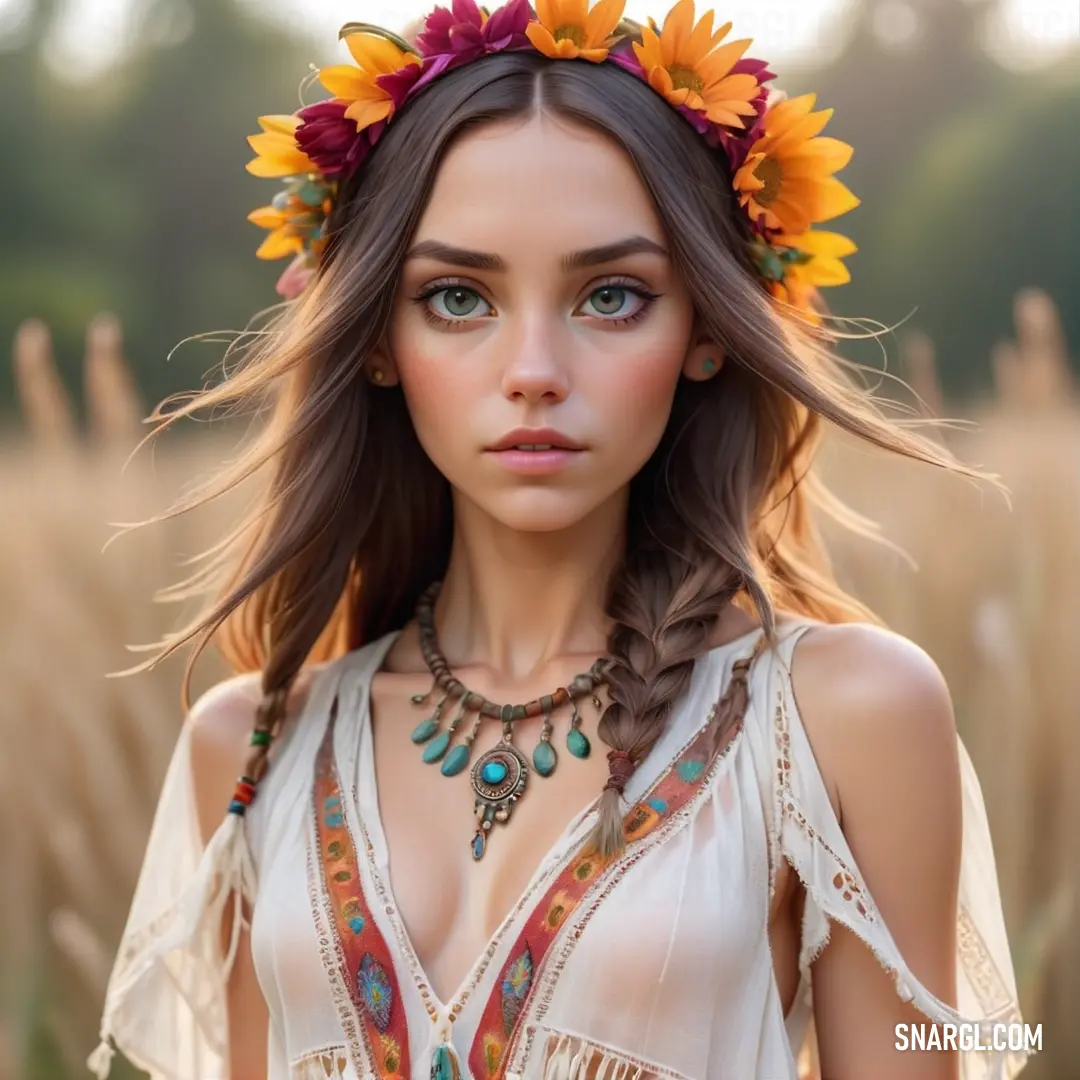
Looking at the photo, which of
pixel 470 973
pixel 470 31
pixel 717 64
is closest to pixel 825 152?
pixel 717 64

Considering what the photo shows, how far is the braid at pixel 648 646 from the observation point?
1582 mm

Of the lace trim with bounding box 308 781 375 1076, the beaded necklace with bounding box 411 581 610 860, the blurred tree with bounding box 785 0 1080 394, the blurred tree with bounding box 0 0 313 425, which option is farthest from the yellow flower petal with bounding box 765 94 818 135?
the blurred tree with bounding box 0 0 313 425

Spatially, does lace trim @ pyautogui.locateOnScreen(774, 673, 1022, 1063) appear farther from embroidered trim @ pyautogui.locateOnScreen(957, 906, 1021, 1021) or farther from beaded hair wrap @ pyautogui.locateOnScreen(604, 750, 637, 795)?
beaded hair wrap @ pyautogui.locateOnScreen(604, 750, 637, 795)

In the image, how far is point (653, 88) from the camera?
1.66 m

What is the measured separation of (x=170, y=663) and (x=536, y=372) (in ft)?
5.10

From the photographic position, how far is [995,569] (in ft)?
8.91

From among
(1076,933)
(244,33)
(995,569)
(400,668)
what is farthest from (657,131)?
(244,33)

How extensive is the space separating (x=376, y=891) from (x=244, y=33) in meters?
10.9

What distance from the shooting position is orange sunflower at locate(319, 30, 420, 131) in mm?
1702

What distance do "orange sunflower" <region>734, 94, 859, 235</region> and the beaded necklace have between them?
55 cm

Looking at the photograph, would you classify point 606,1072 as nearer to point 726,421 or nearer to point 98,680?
point 726,421

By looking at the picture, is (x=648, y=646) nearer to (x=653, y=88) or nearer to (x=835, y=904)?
(x=835, y=904)

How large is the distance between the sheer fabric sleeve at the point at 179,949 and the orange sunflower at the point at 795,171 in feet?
3.07

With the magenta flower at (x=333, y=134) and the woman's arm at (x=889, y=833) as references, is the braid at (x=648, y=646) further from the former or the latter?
the magenta flower at (x=333, y=134)
